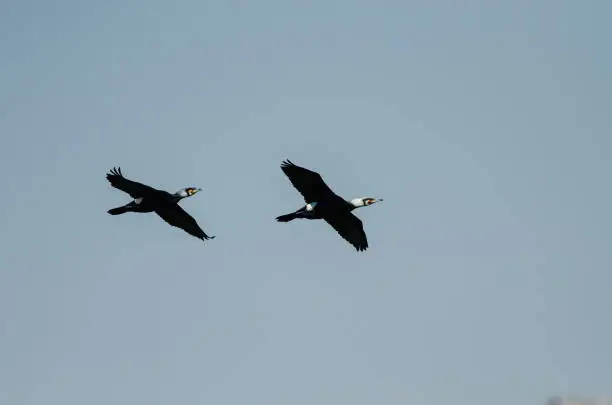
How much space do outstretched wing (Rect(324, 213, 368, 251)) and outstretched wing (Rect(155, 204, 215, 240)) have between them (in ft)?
23.8

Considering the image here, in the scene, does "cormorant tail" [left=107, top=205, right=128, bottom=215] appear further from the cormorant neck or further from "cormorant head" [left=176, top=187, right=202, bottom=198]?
the cormorant neck

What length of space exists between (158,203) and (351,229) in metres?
10.1

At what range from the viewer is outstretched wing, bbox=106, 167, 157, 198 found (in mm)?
81688

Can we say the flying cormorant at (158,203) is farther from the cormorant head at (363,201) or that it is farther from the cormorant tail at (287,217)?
the cormorant head at (363,201)

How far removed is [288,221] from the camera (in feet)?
266

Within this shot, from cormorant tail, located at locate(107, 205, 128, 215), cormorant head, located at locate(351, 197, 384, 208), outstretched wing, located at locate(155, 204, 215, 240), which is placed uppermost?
cormorant head, located at locate(351, 197, 384, 208)

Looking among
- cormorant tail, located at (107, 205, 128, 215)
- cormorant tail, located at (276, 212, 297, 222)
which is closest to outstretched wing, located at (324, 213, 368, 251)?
cormorant tail, located at (276, 212, 297, 222)

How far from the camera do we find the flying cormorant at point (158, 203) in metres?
81.9

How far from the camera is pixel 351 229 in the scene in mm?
83000

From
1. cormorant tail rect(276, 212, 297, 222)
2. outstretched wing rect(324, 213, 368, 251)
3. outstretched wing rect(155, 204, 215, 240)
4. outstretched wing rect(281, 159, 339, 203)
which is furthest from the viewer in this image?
outstretched wing rect(155, 204, 215, 240)

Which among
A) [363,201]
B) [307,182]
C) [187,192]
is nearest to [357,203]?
[363,201]

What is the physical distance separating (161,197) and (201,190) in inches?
98.1

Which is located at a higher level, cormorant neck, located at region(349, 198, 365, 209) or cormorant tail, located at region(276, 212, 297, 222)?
cormorant neck, located at region(349, 198, 365, 209)

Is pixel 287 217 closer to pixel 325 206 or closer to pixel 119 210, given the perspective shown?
pixel 325 206
